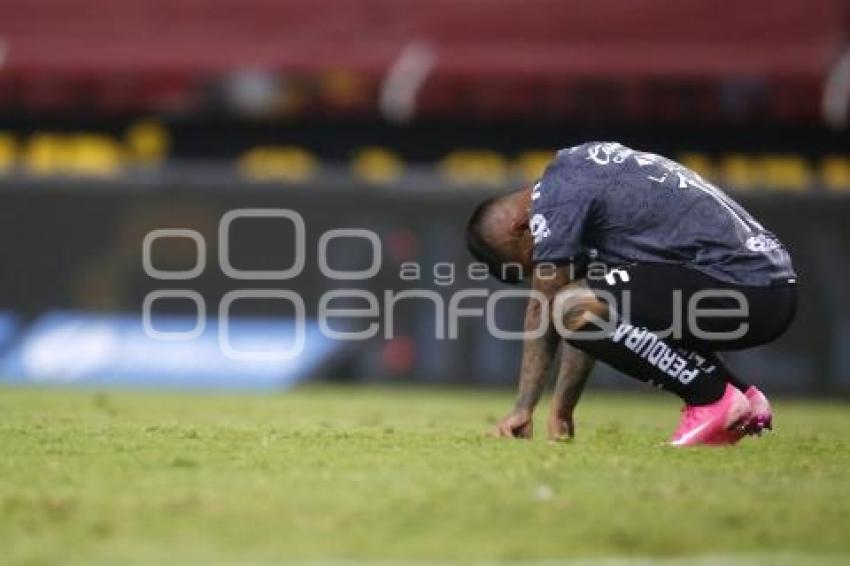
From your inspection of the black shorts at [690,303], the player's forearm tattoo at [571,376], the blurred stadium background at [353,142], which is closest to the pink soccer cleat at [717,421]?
the black shorts at [690,303]

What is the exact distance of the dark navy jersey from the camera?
7461 mm

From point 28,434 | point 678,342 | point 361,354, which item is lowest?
point 361,354

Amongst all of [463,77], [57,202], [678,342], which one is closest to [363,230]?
[57,202]

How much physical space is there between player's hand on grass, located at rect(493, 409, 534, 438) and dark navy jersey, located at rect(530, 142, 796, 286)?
79cm

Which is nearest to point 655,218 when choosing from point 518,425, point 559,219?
point 559,219

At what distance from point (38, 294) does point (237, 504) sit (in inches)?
402

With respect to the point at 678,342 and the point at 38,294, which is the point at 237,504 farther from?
the point at 38,294

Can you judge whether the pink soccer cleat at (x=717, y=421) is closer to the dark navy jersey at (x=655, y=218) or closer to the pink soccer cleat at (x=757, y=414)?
the pink soccer cleat at (x=757, y=414)

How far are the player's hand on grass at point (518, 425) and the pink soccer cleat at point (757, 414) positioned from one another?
0.97 meters

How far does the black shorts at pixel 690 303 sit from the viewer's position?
7512 mm

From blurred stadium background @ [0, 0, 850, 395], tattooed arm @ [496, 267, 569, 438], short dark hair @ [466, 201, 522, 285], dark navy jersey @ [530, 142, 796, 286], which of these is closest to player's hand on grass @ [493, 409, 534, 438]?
tattooed arm @ [496, 267, 569, 438]

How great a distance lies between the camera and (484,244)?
25.1 ft

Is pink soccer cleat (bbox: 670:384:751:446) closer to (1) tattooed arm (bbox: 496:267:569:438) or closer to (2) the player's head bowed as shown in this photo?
(1) tattooed arm (bbox: 496:267:569:438)

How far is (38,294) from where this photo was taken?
1548 cm
